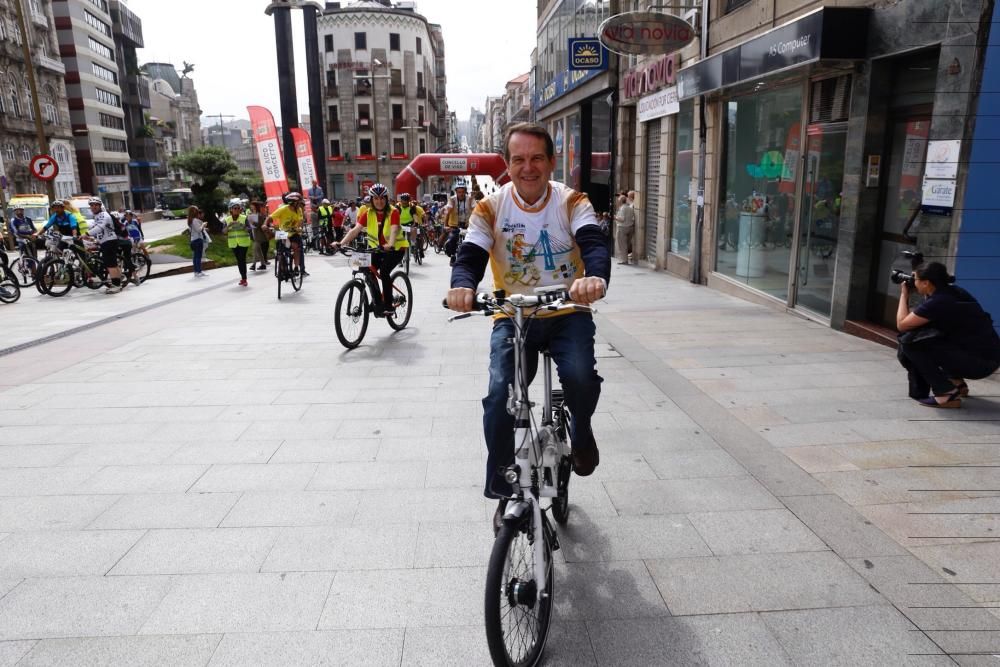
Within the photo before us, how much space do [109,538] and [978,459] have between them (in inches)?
198

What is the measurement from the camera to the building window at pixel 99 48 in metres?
67.7

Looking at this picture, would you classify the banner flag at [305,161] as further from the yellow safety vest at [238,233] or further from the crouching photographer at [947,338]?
the crouching photographer at [947,338]

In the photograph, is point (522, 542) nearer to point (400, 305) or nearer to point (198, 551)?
point (198, 551)

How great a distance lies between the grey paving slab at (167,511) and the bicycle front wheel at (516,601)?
2.01 metres

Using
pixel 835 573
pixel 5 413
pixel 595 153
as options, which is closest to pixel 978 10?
pixel 835 573

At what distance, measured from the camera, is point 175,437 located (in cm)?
516

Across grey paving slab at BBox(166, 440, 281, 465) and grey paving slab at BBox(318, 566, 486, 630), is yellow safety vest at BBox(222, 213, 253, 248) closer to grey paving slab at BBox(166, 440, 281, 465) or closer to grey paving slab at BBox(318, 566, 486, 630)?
grey paving slab at BBox(166, 440, 281, 465)

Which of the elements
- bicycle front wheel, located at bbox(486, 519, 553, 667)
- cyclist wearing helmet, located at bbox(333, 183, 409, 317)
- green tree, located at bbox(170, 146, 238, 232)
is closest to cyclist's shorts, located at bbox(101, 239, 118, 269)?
cyclist wearing helmet, located at bbox(333, 183, 409, 317)

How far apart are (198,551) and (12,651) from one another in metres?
0.87

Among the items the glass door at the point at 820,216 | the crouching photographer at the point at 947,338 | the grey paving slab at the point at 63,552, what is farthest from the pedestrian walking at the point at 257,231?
the crouching photographer at the point at 947,338

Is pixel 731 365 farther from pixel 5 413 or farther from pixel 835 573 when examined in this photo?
pixel 5 413

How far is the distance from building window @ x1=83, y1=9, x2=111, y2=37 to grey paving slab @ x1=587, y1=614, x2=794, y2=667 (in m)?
79.8

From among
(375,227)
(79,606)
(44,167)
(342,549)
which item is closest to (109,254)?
(44,167)

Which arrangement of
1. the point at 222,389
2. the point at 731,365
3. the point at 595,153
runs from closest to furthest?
1. the point at 222,389
2. the point at 731,365
3. the point at 595,153
